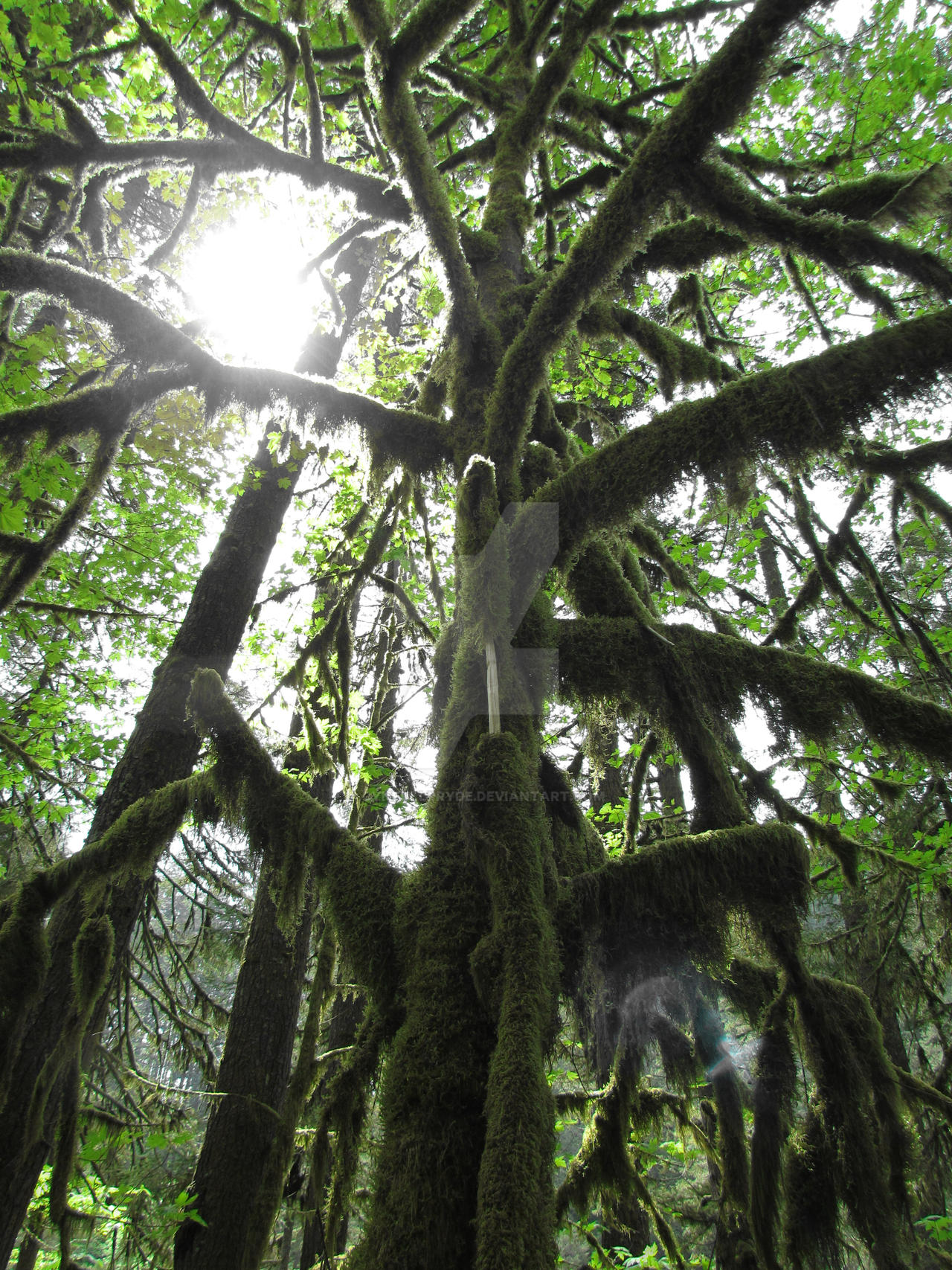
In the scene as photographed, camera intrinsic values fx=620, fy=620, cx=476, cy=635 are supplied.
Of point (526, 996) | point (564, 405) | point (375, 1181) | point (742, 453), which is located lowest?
point (375, 1181)

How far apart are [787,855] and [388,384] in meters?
5.53

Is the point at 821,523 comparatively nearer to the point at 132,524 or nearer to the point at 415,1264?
the point at 415,1264

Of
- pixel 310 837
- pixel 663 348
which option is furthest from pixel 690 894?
pixel 663 348

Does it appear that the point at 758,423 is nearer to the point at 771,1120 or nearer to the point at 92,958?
the point at 771,1120

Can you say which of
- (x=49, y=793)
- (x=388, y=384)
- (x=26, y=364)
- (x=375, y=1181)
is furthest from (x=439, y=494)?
(x=49, y=793)

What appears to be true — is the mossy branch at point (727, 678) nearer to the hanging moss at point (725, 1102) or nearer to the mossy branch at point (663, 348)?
the hanging moss at point (725, 1102)

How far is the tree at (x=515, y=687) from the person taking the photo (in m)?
2.29

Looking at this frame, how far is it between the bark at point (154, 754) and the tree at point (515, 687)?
0.03m

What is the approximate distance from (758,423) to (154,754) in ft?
14.6

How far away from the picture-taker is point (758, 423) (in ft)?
8.65

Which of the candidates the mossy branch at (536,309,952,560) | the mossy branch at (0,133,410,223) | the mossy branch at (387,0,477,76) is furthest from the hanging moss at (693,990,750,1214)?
the mossy branch at (0,133,410,223)

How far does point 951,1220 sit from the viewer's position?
13.6 ft

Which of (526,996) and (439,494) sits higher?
(439,494)

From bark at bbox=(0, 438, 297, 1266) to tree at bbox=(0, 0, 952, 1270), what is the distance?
28 millimetres
